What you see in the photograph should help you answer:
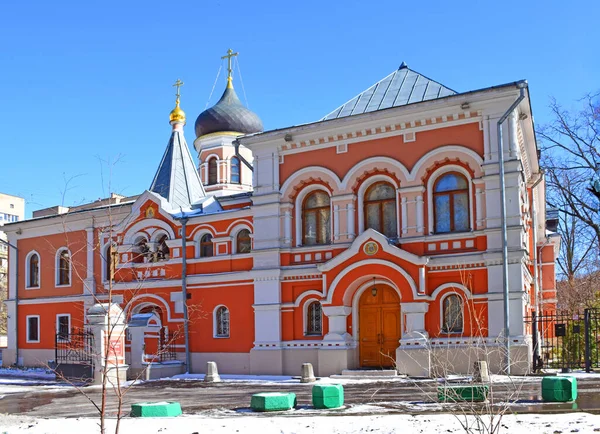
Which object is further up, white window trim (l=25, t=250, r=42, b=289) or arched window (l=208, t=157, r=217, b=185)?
arched window (l=208, t=157, r=217, b=185)

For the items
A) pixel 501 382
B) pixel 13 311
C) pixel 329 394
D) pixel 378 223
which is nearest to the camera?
pixel 329 394

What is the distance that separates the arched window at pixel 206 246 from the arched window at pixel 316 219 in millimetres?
3683

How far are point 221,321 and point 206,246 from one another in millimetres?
2610

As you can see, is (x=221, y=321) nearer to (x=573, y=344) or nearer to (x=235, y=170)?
(x=235, y=170)

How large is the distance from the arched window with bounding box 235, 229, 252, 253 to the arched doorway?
14.8ft

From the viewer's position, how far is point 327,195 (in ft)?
75.7

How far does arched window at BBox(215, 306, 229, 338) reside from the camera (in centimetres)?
2441

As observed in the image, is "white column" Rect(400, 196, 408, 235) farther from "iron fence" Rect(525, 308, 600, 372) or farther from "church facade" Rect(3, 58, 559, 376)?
"iron fence" Rect(525, 308, 600, 372)

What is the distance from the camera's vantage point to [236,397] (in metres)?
16.5

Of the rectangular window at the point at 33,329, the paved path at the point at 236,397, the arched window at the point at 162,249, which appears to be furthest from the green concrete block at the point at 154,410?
the rectangular window at the point at 33,329

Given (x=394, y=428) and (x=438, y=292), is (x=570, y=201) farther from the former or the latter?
(x=394, y=428)

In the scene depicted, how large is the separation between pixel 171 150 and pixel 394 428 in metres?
20.6

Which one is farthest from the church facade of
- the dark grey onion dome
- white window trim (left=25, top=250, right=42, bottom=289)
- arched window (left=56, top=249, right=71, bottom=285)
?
the dark grey onion dome

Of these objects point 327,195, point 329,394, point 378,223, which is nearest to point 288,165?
point 327,195
